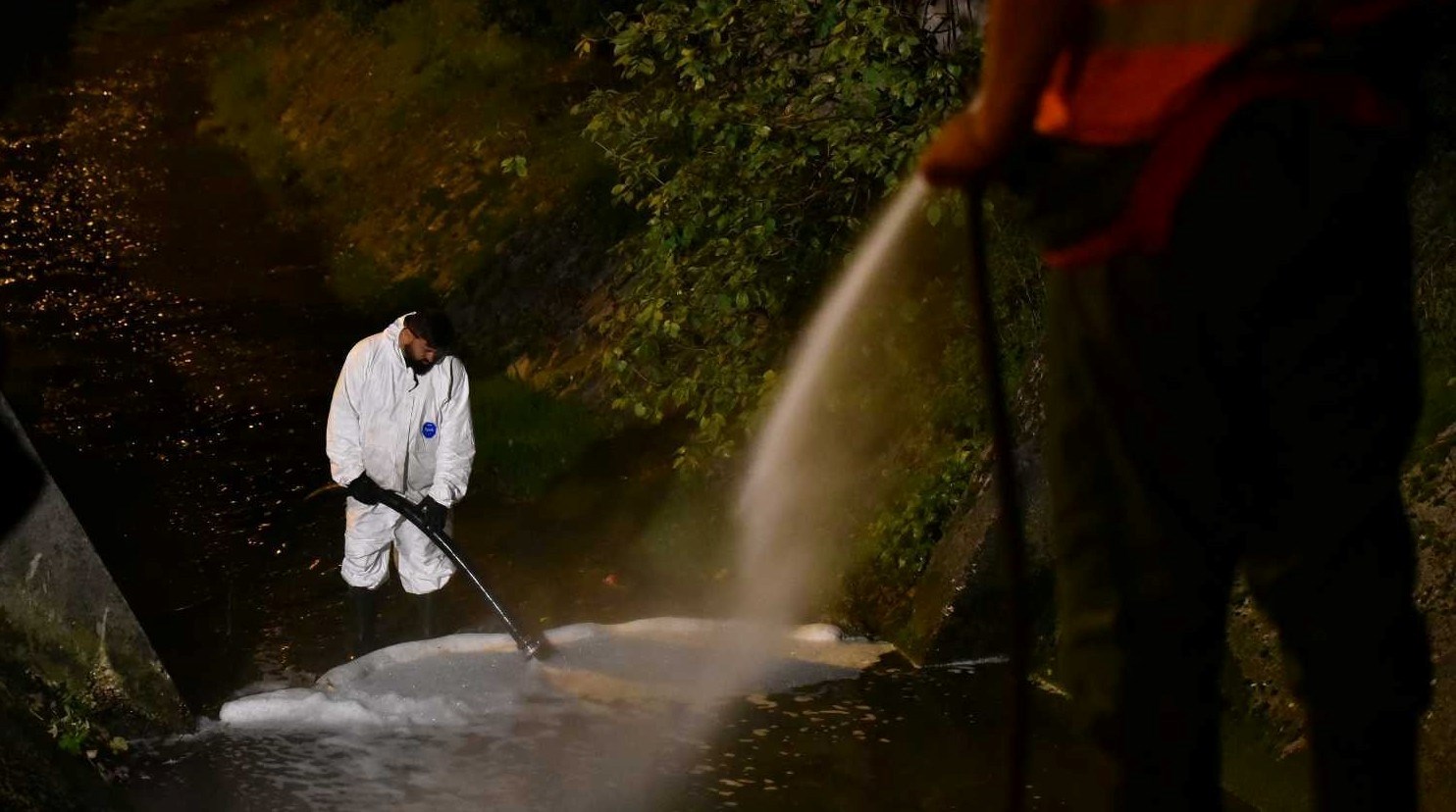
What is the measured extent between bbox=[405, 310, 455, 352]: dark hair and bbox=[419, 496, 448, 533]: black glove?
0.82m

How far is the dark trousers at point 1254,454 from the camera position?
2227 millimetres

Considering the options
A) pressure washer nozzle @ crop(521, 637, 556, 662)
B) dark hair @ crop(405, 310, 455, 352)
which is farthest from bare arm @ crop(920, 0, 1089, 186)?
dark hair @ crop(405, 310, 455, 352)

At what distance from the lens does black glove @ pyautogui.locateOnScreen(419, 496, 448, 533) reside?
8008 mm

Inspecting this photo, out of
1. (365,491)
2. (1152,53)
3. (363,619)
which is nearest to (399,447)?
(365,491)

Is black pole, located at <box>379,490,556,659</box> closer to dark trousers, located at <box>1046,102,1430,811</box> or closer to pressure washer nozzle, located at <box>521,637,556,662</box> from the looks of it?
pressure washer nozzle, located at <box>521,637,556,662</box>

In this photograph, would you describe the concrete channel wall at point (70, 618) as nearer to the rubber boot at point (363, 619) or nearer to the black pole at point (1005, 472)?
the rubber boot at point (363, 619)

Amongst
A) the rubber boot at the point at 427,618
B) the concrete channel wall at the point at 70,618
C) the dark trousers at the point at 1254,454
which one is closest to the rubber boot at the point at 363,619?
the rubber boot at the point at 427,618

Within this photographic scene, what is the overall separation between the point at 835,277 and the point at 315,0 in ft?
56.7

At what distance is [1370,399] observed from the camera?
7.54 ft

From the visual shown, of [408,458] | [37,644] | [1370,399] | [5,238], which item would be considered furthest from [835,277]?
[5,238]

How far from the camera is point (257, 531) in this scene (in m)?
9.71

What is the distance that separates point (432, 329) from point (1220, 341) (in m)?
5.92

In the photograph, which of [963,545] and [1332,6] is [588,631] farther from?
[1332,6]

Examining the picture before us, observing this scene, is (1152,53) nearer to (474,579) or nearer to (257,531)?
(474,579)
